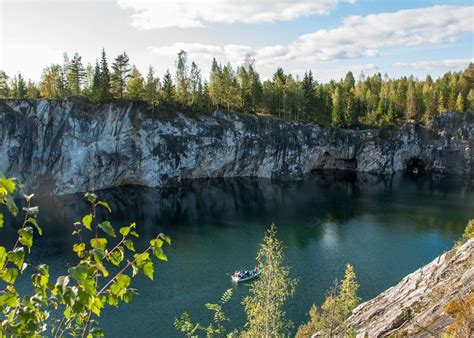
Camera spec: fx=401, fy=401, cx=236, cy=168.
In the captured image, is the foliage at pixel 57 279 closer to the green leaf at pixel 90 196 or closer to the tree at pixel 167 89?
the green leaf at pixel 90 196

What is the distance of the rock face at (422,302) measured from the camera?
15.3 meters

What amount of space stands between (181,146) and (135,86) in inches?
677

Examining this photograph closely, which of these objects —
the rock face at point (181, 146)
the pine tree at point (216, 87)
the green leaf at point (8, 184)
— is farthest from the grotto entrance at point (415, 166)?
the green leaf at point (8, 184)

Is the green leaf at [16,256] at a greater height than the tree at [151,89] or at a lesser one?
lesser

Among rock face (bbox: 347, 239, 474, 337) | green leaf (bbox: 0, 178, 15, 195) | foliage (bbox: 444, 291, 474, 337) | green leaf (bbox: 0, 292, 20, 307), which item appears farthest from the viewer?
rock face (bbox: 347, 239, 474, 337)

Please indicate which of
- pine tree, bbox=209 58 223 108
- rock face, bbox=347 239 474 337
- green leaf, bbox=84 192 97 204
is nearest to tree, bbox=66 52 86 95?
pine tree, bbox=209 58 223 108

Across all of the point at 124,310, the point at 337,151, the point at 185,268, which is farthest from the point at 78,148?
the point at 337,151

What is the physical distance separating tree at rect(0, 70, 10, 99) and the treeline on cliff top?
0.20m

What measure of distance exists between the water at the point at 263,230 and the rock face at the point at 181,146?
4.78 metres

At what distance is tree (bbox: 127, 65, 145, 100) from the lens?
299 feet

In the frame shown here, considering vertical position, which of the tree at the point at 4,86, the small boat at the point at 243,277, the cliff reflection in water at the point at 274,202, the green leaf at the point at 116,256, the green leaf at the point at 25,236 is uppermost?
the tree at the point at 4,86

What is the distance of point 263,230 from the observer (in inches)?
2485

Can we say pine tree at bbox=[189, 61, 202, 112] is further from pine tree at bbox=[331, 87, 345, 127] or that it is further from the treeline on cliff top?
pine tree at bbox=[331, 87, 345, 127]

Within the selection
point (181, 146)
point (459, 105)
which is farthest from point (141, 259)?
point (459, 105)
